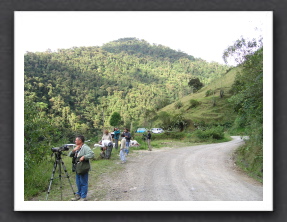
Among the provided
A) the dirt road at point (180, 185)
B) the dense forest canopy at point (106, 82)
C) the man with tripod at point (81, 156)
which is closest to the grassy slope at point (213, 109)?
the dense forest canopy at point (106, 82)

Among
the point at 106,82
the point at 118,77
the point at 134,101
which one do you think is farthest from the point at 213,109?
the point at 118,77

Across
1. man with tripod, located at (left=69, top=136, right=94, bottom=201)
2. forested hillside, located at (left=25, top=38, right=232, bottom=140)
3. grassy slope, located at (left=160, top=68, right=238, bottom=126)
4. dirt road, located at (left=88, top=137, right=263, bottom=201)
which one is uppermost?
forested hillside, located at (left=25, top=38, right=232, bottom=140)

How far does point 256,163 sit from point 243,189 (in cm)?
218

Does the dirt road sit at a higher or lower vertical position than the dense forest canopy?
lower

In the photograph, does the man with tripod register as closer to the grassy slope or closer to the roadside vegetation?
the roadside vegetation

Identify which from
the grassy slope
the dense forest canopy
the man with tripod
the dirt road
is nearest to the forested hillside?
the dense forest canopy

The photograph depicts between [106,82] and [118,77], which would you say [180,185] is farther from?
[118,77]

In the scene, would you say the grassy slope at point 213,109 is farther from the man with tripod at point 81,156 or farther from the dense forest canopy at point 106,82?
the man with tripod at point 81,156

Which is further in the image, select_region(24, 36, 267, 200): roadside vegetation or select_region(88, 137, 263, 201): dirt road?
select_region(24, 36, 267, 200): roadside vegetation

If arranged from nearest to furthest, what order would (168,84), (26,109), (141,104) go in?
(26,109) → (141,104) → (168,84)

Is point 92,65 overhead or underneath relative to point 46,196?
overhead
